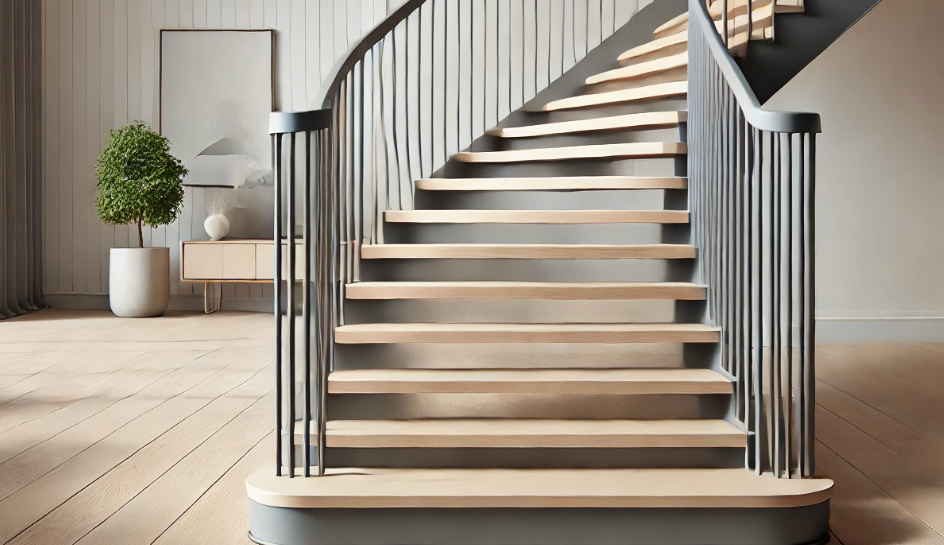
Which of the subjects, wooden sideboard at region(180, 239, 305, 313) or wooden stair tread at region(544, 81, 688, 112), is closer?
wooden stair tread at region(544, 81, 688, 112)

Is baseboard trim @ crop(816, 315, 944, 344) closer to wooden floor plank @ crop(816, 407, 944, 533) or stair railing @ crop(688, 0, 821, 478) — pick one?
wooden floor plank @ crop(816, 407, 944, 533)

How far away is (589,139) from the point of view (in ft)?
11.5

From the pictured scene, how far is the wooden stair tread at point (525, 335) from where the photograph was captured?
2234 millimetres

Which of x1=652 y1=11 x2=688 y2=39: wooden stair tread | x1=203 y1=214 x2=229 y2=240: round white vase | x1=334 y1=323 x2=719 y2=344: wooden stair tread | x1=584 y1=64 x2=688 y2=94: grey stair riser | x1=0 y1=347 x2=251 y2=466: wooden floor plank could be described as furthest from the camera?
x1=203 y1=214 x2=229 y2=240: round white vase

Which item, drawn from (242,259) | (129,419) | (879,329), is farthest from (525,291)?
(242,259)

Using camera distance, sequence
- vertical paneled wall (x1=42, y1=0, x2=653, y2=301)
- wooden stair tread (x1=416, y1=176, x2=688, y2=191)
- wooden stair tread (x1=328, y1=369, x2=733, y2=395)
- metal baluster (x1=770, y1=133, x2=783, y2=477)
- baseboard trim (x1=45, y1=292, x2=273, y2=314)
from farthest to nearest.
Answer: baseboard trim (x1=45, y1=292, x2=273, y2=314) → vertical paneled wall (x1=42, y1=0, x2=653, y2=301) → wooden stair tread (x1=416, y1=176, x2=688, y2=191) → wooden stair tread (x1=328, y1=369, x2=733, y2=395) → metal baluster (x1=770, y1=133, x2=783, y2=477)

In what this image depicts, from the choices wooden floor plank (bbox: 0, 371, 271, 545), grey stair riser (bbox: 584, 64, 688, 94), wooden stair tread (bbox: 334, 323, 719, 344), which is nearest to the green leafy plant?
wooden floor plank (bbox: 0, 371, 271, 545)

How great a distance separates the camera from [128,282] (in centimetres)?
567

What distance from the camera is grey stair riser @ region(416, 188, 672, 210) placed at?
2.92 meters

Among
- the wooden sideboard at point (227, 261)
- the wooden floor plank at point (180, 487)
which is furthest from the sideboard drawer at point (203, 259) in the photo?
the wooden floor plank at point (180, 487)

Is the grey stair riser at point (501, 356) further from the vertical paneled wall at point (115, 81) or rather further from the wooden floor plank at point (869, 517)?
the vertical paneled wall at point (115, 81)

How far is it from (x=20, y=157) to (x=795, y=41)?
5.67 m

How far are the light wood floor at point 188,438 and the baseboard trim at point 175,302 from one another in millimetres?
1590

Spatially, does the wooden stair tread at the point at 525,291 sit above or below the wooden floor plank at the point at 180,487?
above
